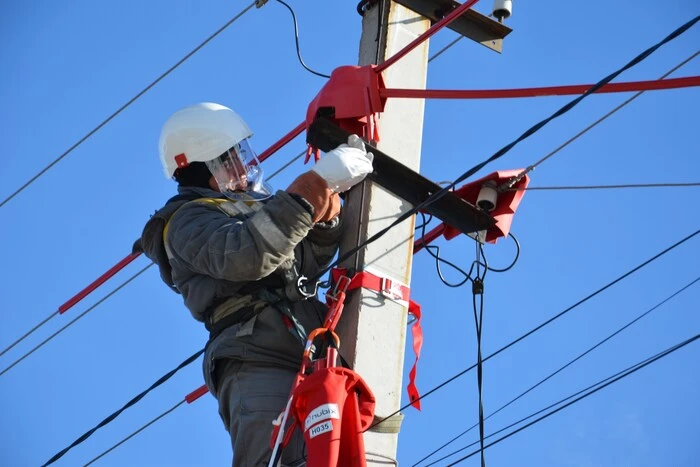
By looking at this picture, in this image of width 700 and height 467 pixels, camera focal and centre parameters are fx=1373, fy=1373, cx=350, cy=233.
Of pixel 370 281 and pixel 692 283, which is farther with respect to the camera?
pixel 692 283

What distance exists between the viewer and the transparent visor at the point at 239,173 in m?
5.65

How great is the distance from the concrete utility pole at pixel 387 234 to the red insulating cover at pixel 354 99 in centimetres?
12

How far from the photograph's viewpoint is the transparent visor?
5.65 meters

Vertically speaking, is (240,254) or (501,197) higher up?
(501,197)

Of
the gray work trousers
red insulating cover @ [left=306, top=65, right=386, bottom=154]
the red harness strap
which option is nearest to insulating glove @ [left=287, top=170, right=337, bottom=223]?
the red harness strap

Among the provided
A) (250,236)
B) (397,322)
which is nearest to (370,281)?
(397,322)

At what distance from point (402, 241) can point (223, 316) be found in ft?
2.46

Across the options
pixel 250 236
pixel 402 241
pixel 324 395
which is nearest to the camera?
pixel 324 395

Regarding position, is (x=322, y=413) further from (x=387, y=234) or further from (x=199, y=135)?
(x=199, y=135)

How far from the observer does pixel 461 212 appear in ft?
18.2

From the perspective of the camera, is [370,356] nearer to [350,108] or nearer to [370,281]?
[370,281]

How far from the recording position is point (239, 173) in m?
5.72

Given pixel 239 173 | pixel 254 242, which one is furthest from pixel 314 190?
pixel 239 173

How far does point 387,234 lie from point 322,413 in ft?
3.25
